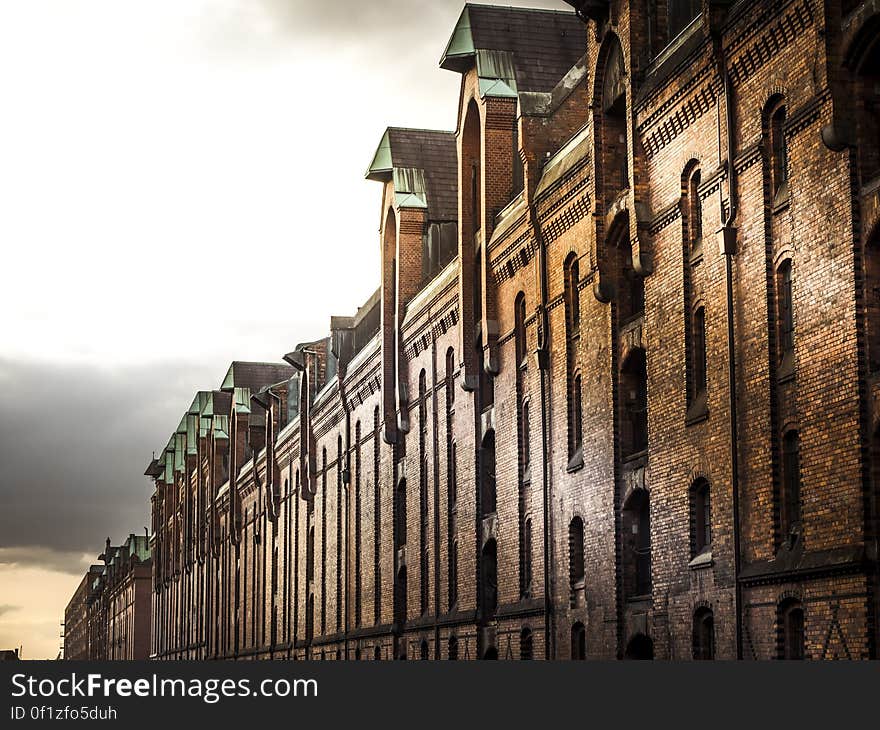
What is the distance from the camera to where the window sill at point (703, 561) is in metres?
23.6

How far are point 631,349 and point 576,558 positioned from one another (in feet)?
15.4

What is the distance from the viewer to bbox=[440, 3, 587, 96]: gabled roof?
114ft

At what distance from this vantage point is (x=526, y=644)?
31.8m

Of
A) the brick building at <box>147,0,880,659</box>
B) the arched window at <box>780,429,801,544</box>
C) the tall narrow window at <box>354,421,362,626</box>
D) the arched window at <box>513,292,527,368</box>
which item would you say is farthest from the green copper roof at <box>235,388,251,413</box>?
the arched window at <box>780,429,801,544</box>

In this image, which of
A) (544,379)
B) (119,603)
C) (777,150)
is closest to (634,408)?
(544,379)

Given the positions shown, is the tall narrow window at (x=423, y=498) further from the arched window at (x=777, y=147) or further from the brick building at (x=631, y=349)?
the arched window at (x=777, y=147)

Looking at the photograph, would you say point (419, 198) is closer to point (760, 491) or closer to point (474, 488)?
point (474, 488)

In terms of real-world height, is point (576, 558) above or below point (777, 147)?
below

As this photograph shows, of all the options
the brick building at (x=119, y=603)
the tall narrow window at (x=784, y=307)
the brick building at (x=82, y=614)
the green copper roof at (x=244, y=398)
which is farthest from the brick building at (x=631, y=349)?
the brick building at (x=82, y=614)

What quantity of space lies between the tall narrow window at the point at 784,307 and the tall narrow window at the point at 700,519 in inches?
123

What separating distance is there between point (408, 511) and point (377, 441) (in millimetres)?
4188

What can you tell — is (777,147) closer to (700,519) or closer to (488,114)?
(700,519)

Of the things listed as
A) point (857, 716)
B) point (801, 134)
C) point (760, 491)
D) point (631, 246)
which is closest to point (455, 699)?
point (857, 716)

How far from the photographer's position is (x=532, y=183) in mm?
31500
